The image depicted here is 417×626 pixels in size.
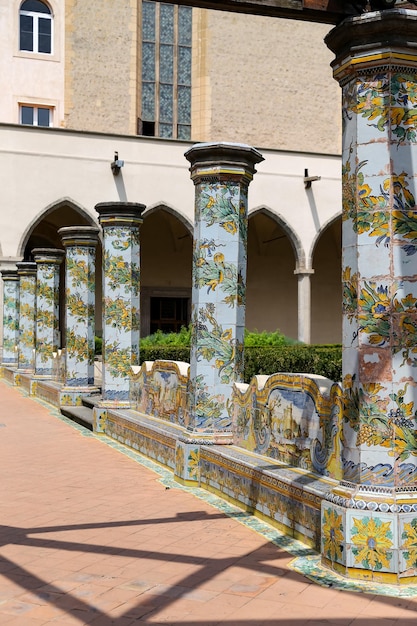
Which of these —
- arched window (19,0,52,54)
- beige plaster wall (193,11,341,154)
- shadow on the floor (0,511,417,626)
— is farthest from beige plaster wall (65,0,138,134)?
shadow on the floor (0,511,417,626)

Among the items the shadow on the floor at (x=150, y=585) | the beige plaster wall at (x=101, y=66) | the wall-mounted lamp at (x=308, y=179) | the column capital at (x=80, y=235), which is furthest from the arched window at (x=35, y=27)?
the shadow on the floor at (x=150, y=585)

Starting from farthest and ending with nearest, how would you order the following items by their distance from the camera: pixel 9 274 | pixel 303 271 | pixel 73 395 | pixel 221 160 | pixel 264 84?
pixel 264 84 < pixel 303 271 < pixel 9 274 < pixel 73 395 < pixel 221 160

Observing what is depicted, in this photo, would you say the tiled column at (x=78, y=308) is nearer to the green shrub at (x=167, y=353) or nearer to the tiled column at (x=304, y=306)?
the green shrub at (x=167, y=353)

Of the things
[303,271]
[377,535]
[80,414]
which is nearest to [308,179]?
[303,271]

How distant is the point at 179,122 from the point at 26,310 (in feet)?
32.4

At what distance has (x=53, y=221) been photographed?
2267 cm

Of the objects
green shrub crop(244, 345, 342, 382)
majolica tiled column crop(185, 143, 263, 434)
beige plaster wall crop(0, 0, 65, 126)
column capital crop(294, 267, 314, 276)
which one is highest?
beige plaster wall crop(0, 0, 65, 126)

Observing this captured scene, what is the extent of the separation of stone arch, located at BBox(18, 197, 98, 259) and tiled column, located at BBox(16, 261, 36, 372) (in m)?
2.44

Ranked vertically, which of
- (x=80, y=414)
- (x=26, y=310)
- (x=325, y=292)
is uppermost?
(x=325, y=292)

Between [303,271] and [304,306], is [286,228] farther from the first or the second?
[304,306]

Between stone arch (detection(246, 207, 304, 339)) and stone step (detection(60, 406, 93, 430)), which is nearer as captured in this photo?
stone step (detection(60, 406, 93, 430))

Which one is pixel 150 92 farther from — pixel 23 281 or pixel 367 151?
pixel 367 151

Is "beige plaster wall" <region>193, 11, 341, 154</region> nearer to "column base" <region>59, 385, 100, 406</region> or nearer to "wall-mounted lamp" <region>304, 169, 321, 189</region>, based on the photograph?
"wall-mounted lamp" <region>304, 169, 321, 189</region>

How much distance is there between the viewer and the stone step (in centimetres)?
1032
